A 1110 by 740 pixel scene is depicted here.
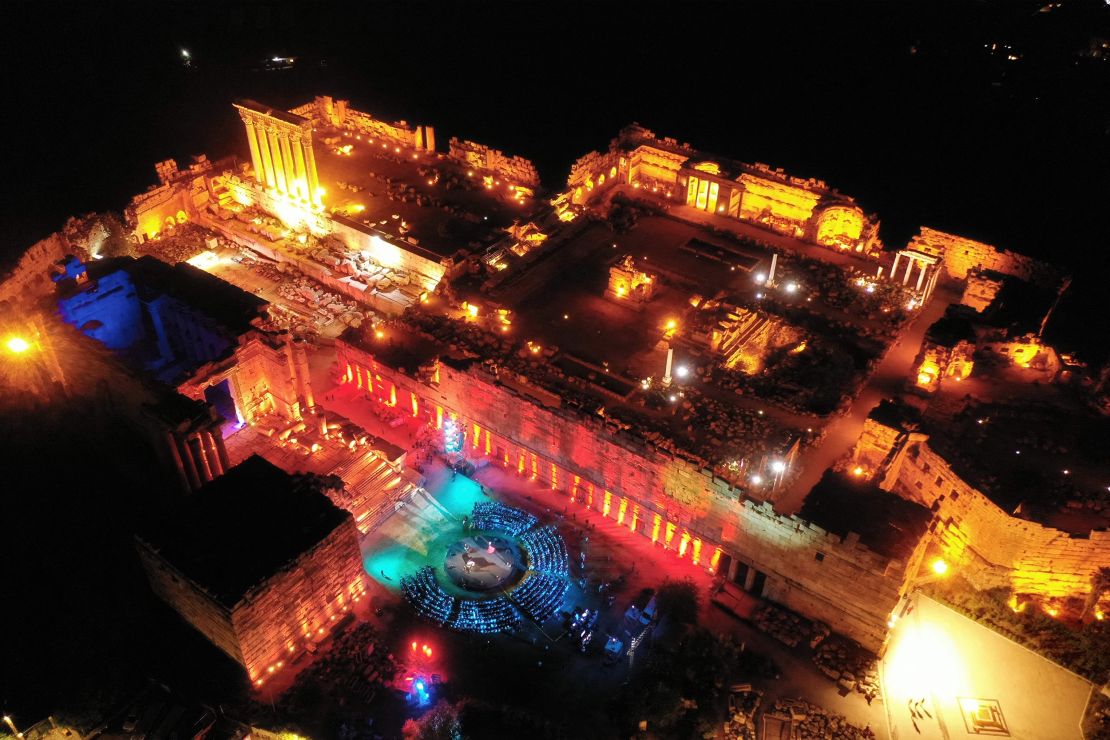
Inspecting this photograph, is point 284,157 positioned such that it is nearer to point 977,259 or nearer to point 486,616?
point 486,616

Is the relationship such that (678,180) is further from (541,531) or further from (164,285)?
(164,285)

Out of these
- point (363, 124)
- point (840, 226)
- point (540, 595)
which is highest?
point (840, 226)

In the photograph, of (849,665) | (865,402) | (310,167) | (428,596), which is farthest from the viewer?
(310,167)

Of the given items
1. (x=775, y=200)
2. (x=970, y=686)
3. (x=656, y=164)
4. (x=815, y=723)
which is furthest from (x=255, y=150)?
(x=970, y=686)

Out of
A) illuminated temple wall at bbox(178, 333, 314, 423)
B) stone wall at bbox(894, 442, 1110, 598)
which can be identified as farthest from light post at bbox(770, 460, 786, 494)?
illuminated temple wall at bbox(178, 333, 314, 423)

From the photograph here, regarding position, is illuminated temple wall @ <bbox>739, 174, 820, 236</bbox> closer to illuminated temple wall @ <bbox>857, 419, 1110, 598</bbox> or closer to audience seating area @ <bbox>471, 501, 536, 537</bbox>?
illuminated temple wall @ <bbox>857, 419, 1110, 598</bbox>
